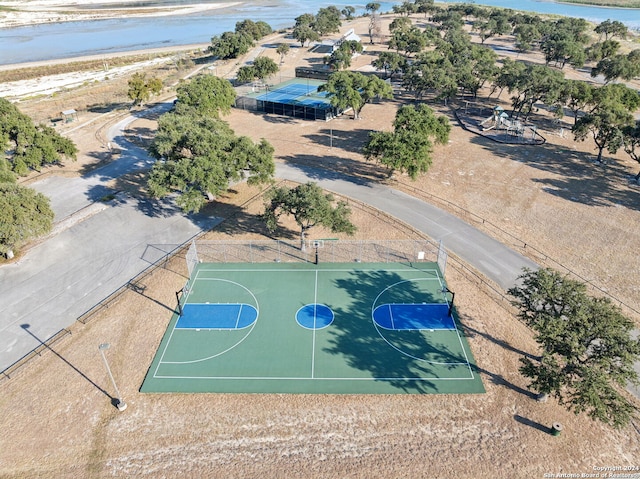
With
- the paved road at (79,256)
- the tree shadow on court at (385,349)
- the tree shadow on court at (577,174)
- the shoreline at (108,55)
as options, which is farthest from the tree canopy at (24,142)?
the shoreline at (108,55)

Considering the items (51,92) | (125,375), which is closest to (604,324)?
Answer: (125,375)

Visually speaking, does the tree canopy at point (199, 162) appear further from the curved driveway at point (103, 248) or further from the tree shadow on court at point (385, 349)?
the tree shadow on court at point (385, 349)

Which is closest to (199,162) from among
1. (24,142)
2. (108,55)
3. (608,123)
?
(24,142)

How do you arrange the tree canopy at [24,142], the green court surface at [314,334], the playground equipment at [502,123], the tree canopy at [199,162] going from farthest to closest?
the playground equipment at [502,123] < the tree canopy at [24,142] < the tree canopy at [199,162] < the green court surface at [314,334]

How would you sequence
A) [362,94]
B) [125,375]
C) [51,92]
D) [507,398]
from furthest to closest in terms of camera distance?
[51,92]
[362,94]
[125,375]
[507,398]

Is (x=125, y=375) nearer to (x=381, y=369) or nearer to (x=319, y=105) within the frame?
(x=381, y=369)

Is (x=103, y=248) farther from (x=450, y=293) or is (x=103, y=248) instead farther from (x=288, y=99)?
(x=288, y=99)

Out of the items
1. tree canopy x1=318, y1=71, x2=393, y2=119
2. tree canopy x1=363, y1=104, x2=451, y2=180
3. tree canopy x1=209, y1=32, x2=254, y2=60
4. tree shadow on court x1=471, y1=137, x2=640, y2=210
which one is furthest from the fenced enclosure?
tree shadow on court x1=471, y1=137, x2=640, y2=210
